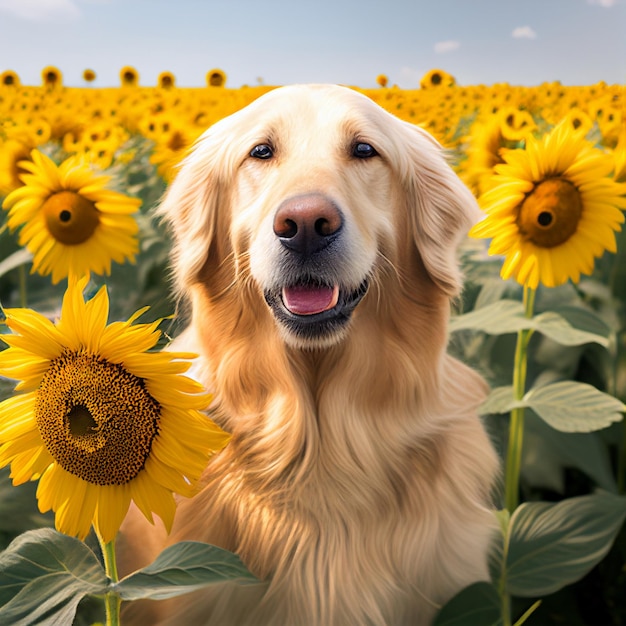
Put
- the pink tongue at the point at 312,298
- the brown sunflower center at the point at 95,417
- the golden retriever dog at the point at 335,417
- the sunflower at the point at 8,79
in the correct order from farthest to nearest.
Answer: the sunflower at the point at 8,79
the golden retriever dog at the point at 335,417
the pink tongue at the point at 312,298
the brown sunflower center at the point at 95,417

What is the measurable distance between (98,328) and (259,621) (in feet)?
2.03

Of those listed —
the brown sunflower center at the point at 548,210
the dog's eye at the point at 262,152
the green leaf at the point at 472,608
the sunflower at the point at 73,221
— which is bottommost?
the green leaf at the point at 472,608

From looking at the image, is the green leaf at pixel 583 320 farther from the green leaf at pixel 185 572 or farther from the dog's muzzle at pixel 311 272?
the green leaf at pixel 185 572

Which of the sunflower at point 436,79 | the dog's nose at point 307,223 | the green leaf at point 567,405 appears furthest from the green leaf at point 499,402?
the sunflower at point 436,79

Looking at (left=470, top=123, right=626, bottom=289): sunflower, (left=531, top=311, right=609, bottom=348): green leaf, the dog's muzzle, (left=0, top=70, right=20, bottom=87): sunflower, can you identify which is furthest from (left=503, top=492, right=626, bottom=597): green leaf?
(left=0, top=70, right=20, bottom=87): sunflower

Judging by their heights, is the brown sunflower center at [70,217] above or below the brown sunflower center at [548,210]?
below

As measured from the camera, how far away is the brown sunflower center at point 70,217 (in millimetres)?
1357

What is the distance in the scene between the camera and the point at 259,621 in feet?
3.91

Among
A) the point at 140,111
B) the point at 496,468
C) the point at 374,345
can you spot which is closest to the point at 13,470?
the point at 374,345

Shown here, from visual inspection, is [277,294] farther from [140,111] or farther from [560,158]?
[140,111]

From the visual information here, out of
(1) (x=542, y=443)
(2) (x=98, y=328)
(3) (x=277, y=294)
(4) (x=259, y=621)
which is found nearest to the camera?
(2) (x=98, y=328)

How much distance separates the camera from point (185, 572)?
943 millimetres

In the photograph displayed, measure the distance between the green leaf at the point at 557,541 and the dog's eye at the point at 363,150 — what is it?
27.3 inches

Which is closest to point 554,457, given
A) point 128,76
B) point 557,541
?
point 557,541
